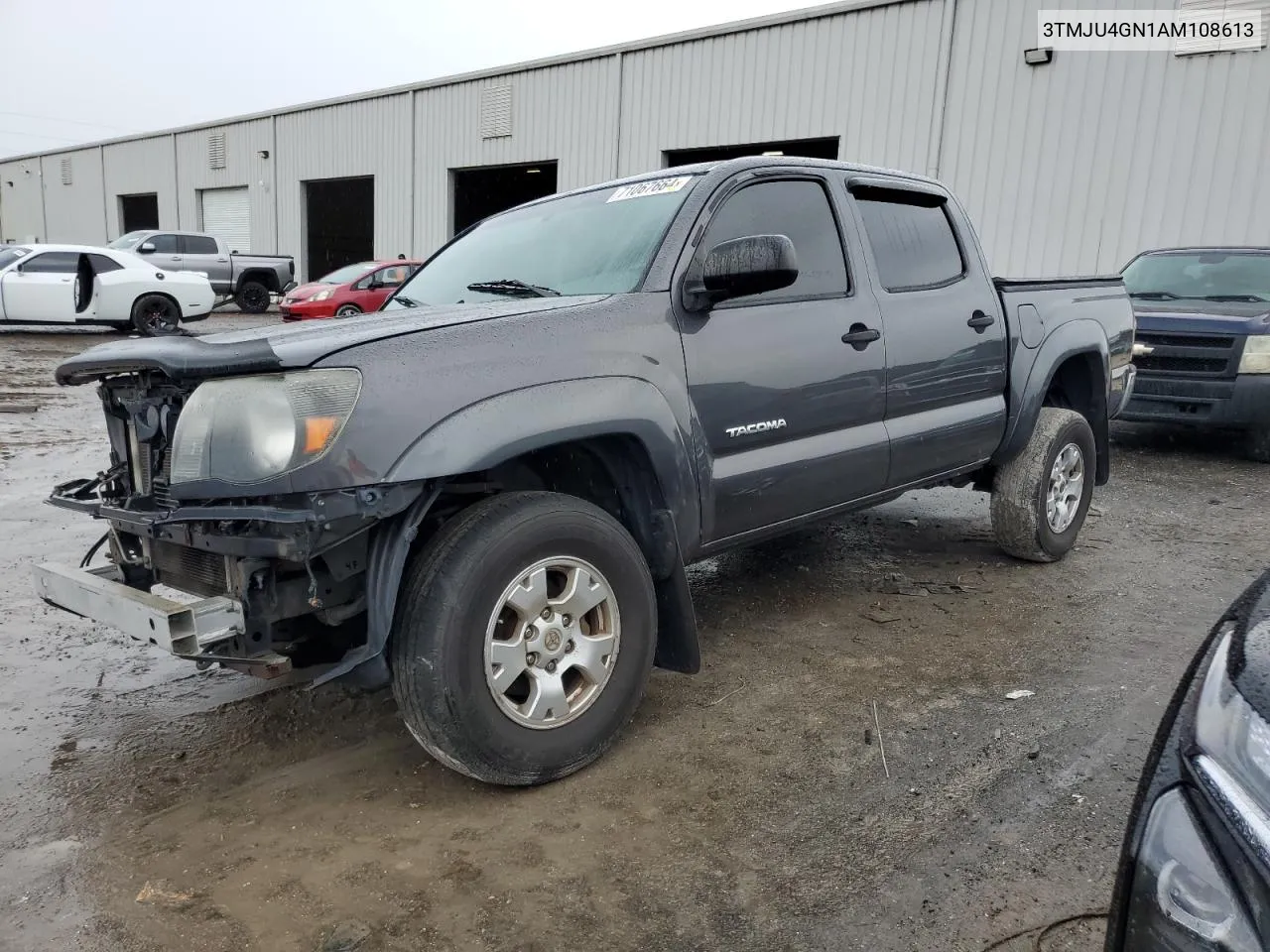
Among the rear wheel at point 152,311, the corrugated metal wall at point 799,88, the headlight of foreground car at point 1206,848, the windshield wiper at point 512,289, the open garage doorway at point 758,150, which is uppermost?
the corrugated metal wall at point 799,88

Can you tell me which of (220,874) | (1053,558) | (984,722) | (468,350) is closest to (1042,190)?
(1053,558)

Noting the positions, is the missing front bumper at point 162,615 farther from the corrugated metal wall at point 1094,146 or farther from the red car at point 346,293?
the red car at point 346,293

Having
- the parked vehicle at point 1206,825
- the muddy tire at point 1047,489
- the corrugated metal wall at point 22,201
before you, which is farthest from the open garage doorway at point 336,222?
the parked vehicle at point 1206,825

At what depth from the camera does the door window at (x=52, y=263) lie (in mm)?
14516

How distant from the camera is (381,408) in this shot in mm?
2352

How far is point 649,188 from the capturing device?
351 centimetres

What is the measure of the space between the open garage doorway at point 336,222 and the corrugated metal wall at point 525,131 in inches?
133

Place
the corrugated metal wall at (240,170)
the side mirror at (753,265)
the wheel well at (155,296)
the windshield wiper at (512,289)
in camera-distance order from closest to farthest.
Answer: the side mirror at (753,265) < the windshield wiper at (512,289) < the wheel well at (155,296) < the corrugated metal wall at (240,170)

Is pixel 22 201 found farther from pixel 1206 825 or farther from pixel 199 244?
pixel 1206 825

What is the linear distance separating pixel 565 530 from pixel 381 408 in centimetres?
63

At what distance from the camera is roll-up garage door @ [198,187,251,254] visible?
2906 cm

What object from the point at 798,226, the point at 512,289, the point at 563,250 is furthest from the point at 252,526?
the point at 798,226

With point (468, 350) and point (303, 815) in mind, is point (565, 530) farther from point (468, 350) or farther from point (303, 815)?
point (303, 815)

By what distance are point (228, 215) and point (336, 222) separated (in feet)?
11.1
